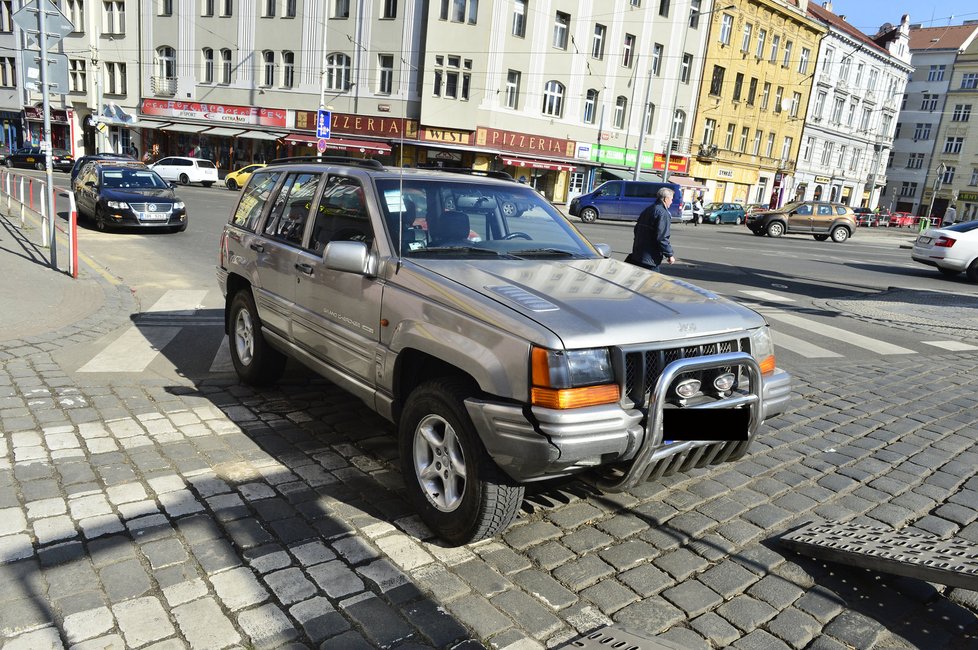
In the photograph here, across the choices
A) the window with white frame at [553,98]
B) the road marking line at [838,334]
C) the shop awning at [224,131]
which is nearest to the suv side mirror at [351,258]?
the road marking line at [838,334]

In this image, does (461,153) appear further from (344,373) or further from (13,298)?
(344,373)

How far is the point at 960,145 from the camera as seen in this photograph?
231ft

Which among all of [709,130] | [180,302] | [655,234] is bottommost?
[180,302]

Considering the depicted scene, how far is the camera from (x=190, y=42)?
40875 mm

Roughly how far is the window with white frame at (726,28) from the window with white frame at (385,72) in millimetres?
24074

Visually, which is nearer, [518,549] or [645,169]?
[518,549]

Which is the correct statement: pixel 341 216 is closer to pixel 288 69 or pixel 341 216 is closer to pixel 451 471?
pixel 451 471

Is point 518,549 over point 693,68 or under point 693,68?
under

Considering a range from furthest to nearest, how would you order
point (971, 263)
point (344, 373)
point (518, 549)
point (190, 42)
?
point (190, 42), point (971, 263), point (344, 373), point (518, 549)

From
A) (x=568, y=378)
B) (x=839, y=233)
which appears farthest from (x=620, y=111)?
(x=568, y=378)

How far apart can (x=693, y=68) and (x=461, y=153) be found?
19.4 metres

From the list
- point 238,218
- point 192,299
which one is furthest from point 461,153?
point 238,218

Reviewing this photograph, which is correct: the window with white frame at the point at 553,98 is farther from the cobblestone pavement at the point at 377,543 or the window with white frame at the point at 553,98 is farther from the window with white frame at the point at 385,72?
the cobblestone pavement at the point at 377,543

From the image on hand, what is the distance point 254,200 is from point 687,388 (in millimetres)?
4057
